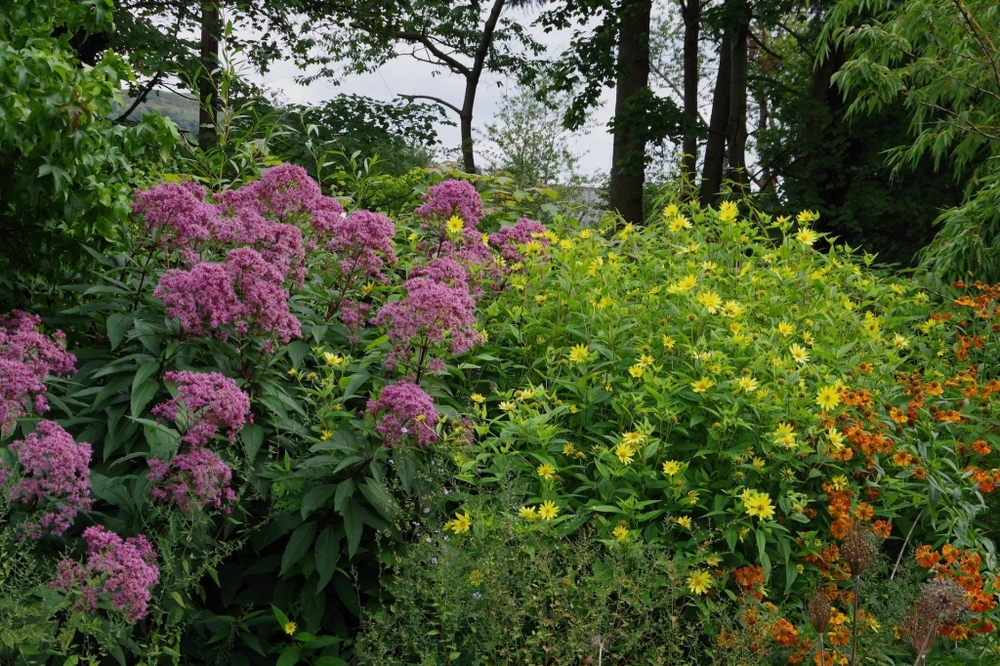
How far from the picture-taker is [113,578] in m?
2.38

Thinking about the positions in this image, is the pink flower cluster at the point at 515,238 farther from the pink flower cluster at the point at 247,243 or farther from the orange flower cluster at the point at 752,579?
the orange flower cluster at the point at 752,579

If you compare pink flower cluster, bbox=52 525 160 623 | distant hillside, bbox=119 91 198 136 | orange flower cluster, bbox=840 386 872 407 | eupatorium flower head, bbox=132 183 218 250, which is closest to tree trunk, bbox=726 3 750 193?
distant hillside, bbox=119 91 198 136

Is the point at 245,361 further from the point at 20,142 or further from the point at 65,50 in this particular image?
the point at 65,50

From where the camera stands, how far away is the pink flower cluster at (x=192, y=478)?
2.62 metres

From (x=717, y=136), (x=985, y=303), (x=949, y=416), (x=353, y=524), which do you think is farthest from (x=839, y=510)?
(x=717, y=136)

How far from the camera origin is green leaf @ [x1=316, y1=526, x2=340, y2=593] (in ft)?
9.41

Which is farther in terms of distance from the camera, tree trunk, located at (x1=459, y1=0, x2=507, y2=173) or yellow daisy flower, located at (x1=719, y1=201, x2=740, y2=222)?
tree trunk, located at (x1=459, y1=0, x2=507, y2=173)

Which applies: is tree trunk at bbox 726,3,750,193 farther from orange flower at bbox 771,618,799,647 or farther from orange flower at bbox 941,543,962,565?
orange flower at bbox 771,618,799,647

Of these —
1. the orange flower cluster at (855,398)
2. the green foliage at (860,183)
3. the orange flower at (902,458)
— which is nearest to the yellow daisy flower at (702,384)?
the orange flower cluster at (855,398)

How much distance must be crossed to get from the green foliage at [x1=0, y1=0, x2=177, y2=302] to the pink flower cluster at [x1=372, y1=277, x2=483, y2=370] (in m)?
1.26

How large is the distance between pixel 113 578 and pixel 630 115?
970 centimetres

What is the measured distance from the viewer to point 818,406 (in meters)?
3.44

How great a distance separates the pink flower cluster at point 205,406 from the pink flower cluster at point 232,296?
0.28m

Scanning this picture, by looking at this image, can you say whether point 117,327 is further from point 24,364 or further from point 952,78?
point 952,78
